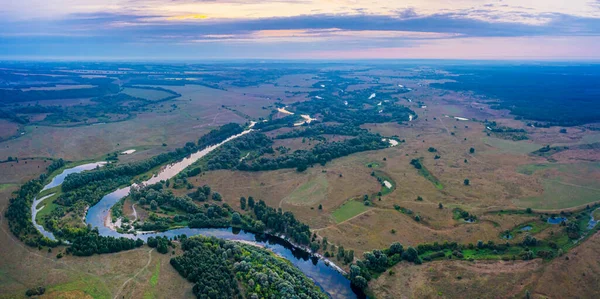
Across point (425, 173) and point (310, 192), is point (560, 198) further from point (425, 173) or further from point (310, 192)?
point (310, 192)

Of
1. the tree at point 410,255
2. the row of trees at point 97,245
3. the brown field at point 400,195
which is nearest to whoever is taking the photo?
the brown field at point 400,195

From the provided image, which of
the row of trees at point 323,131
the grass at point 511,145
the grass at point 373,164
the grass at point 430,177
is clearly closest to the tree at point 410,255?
the grass at point 430,177

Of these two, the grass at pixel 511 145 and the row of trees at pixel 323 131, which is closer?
the grass at pixel 511 145

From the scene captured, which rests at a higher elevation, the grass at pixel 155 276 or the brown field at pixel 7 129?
the brown field at pixel 7 129

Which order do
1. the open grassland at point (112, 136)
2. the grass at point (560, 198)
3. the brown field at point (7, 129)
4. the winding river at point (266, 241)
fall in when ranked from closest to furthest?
the winding river at point (266, 241)
the grass at point (560, 198)
the open grassland at point (112, 136)
the brown field at point (7, 129)

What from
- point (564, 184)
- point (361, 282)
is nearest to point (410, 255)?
point (361, 282)

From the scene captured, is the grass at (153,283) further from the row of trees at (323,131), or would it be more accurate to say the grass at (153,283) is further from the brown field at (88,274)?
the row of trees at (323,131)

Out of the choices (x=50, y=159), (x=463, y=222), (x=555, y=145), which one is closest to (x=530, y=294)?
(x=463, y=222)
